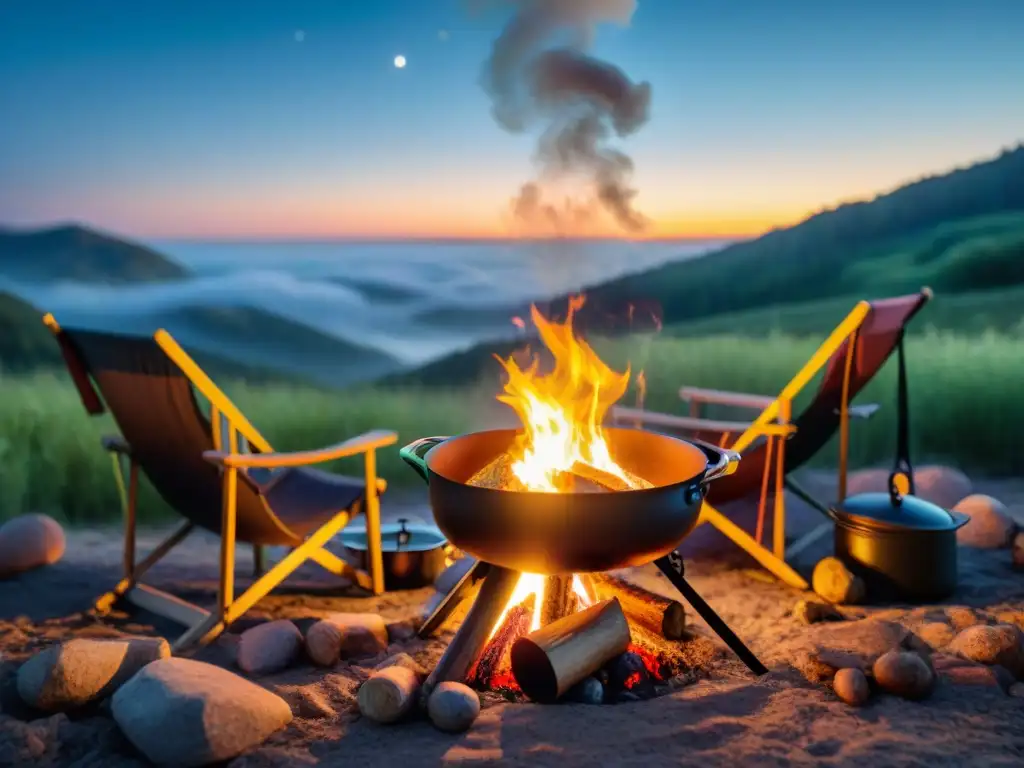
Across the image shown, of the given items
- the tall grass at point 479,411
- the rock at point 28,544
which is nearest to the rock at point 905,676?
the rock at point 28,544

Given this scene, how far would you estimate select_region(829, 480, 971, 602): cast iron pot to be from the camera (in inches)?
111

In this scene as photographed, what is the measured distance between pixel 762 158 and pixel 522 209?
2.59 meters

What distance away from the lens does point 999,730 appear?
1.92 metres

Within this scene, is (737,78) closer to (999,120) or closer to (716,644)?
(999,120)

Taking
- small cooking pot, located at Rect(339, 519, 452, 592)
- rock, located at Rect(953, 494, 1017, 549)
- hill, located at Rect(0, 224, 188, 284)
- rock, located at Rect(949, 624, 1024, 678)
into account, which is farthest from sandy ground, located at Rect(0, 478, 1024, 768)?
hill, located at Rect(0, 224, 188, 284)

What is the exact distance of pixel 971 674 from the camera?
85.3 inches

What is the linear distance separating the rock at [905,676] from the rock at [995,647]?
25 centimetres

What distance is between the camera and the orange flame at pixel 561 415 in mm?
2262

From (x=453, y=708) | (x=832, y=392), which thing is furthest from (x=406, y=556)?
(x=832, y=392)

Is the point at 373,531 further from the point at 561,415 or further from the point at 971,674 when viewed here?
the point at 971,674

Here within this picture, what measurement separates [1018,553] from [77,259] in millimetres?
8559

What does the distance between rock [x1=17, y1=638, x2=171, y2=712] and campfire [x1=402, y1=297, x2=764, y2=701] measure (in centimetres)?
82

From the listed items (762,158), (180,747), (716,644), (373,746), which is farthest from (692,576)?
(762,158)

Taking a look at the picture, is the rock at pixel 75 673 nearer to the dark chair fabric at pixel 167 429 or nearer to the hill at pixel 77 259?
the dark chair fabric at pixel 167 429
